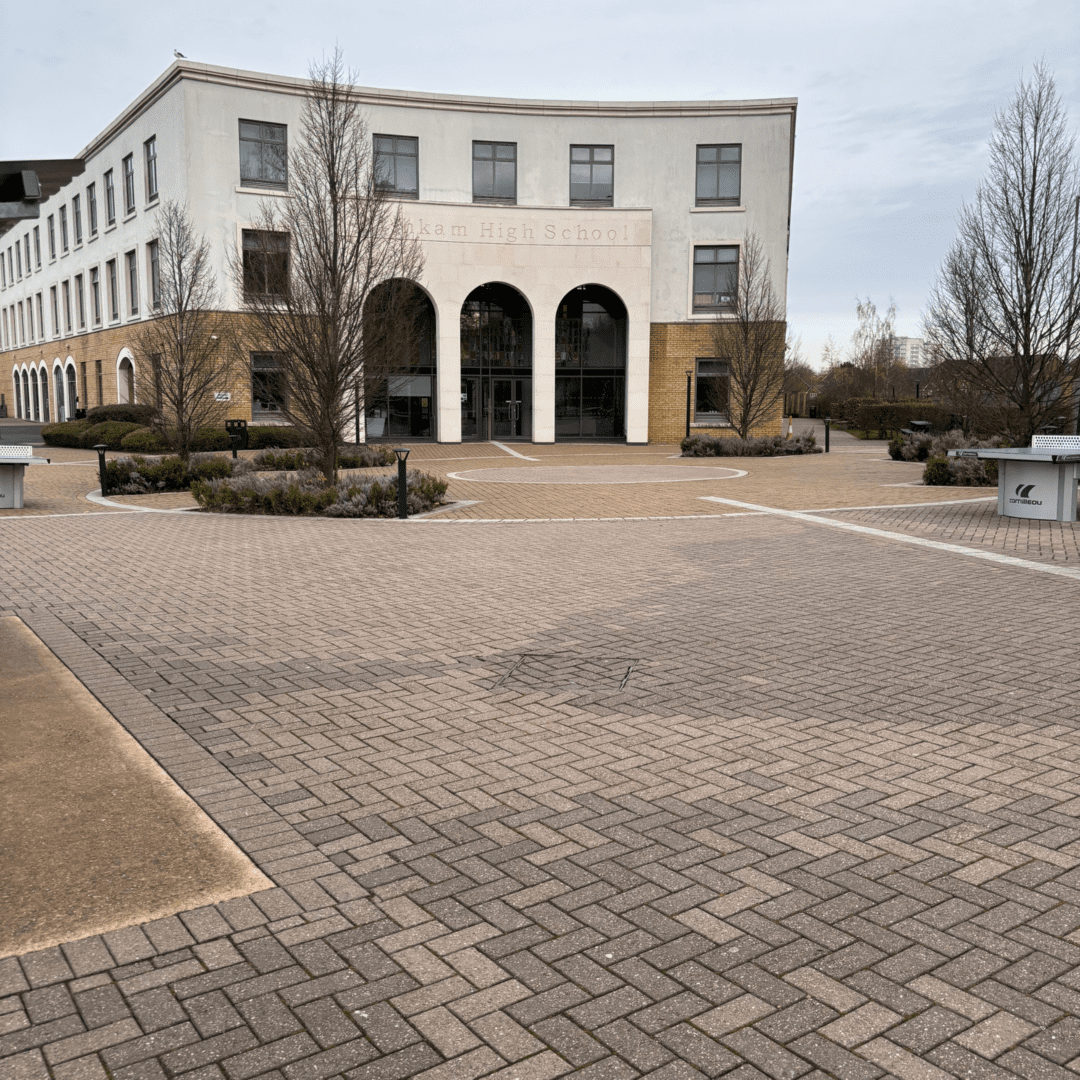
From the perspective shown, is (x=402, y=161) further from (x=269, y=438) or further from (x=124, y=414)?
(x=124, y=414)

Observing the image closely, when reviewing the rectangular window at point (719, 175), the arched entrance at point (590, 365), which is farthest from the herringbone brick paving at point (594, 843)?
the rectangular window at point (719, 175)

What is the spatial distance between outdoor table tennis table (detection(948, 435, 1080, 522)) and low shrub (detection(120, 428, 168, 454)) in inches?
859

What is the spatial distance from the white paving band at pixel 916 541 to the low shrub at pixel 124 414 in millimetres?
24351

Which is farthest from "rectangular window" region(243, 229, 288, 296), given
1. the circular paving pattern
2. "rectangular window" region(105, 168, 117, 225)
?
"rectangular window" region(105, 168, 117, 225)

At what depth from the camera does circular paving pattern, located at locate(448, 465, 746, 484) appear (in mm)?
21500

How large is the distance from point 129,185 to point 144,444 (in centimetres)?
1697

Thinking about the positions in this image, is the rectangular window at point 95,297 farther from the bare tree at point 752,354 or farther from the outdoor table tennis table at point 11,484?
the outdoor table tennis table at point 11,484

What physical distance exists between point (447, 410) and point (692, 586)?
1125 inches

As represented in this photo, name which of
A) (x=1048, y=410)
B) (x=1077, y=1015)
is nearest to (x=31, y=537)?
(x=1077, y=1015)

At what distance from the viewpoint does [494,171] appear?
1476 inches

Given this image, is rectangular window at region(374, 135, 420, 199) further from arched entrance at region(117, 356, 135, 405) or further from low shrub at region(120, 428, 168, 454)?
arched entrance at region(117, 356, 135, 405)

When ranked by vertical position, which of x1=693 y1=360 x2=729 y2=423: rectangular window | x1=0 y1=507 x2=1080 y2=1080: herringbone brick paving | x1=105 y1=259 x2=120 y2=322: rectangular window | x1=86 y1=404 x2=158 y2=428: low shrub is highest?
x1=105 y1=259 x2=120 y2=322: rectangular window

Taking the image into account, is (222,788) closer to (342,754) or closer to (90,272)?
(342,754)

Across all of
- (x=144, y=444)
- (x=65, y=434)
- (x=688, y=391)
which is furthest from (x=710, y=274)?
(x=65, y=434)
